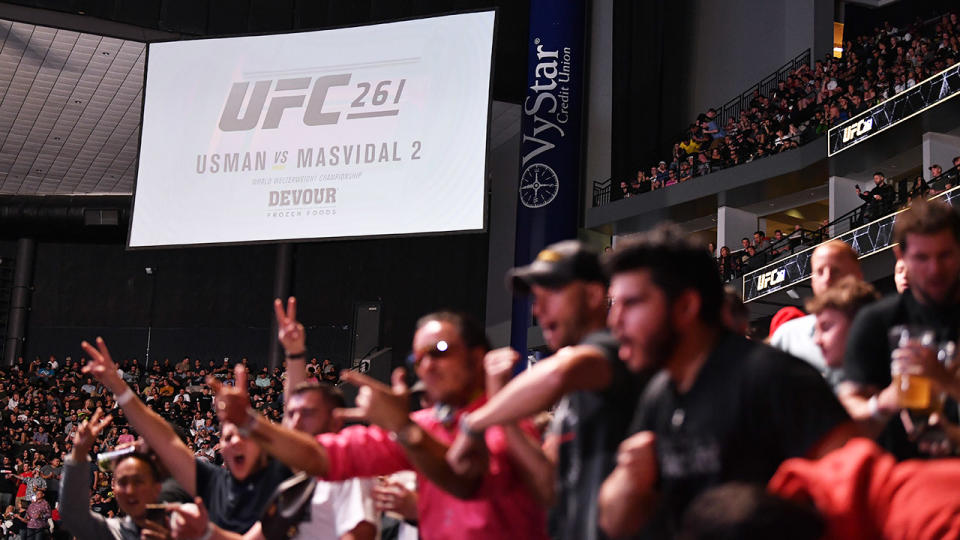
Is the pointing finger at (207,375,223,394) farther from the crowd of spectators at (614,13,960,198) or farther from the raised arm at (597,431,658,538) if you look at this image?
the crowd of spectators at (614,13,960,198)

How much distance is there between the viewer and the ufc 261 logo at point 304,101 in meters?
14.9

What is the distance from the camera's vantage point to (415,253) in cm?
2673

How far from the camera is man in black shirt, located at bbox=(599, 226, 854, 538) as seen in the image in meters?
2.07

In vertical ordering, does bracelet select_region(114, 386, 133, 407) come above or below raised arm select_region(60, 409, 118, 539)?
above

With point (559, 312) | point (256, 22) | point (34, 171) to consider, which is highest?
point (256, 22)

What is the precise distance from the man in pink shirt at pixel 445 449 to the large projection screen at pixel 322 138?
11.1 m

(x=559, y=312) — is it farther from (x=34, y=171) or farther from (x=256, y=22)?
(x=34, y=171)

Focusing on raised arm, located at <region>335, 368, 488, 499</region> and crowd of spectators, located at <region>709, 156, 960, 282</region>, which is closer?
raised arm, located at <region>335, 368, 488, 499</region>

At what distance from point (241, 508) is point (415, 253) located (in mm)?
22640

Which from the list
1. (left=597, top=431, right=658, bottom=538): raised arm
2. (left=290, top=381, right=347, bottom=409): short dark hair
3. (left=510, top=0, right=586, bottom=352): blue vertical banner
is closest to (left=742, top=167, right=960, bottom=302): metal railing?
(left=510, top=0, right=586, bottom=352): blue vertical banner

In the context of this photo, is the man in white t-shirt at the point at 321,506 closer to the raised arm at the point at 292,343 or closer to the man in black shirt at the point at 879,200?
the raised arm at the point at 292,343

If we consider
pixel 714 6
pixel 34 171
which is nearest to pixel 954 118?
pixel 714 6

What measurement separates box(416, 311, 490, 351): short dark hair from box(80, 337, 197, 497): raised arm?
159cm

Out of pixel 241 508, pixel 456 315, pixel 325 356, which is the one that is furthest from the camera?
pixel 325 356
